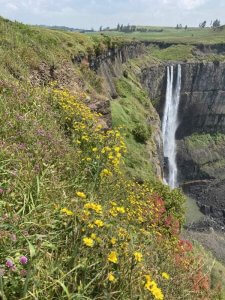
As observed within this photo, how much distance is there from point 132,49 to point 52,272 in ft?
207

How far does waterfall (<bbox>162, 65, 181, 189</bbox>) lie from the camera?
73500mm

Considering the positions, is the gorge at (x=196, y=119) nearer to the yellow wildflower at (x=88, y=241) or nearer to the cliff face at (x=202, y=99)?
the cliff face at (x=202, y=99)

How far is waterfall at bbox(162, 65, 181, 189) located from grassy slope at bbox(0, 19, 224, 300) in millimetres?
63119

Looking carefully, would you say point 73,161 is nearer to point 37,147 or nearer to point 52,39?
point 37,147

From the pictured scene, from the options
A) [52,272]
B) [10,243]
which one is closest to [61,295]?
[52,272]

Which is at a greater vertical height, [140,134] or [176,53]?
[176,53]

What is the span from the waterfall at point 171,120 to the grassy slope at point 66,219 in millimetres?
63119

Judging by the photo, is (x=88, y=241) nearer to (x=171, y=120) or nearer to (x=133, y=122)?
(x=133, y=122)

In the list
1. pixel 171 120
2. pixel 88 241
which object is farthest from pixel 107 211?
pixel 171 120

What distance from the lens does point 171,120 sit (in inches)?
2995

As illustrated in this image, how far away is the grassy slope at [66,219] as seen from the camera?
15.9 feet

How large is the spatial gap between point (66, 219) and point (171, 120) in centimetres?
7166

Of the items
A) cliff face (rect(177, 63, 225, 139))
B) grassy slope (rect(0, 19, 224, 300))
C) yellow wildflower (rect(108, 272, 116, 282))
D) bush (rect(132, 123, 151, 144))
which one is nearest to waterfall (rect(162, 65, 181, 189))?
cliff face (rect(177, 63, 225, 139))

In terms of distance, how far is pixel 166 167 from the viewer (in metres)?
71.7
